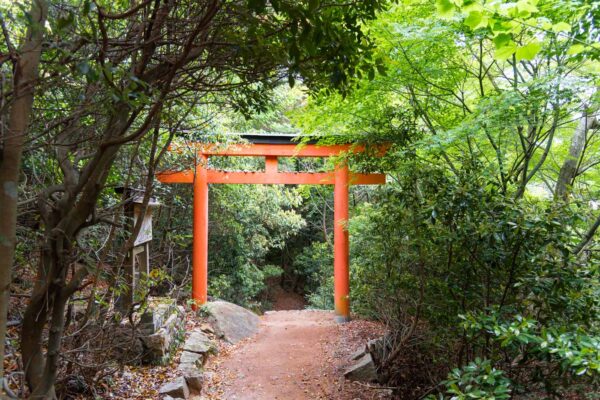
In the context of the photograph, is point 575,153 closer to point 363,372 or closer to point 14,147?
point 363,372

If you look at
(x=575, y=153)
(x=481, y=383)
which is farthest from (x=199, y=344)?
(x=575, y=153)

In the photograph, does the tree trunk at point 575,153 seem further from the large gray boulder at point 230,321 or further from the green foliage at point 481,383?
the large gray boulder at point 230,321

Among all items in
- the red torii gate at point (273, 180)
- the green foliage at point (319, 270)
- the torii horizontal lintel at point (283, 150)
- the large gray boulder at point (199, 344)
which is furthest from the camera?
the green foliage at point (319, 270)

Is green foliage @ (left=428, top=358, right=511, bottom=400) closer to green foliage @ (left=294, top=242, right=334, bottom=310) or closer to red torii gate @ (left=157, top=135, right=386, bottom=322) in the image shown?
red torii gate @ (left=157, top=135, right=386, bottom=322)

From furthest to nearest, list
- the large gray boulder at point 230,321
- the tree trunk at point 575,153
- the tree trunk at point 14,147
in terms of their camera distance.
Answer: the large gray boulder at point 230,321, the tree trunk at point 575,153, the tree trunk at point 14,147

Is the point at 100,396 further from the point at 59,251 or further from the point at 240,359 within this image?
the point at 240,359

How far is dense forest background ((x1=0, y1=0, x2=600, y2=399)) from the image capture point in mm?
1729

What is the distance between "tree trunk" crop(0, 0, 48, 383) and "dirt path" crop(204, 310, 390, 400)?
3.91m

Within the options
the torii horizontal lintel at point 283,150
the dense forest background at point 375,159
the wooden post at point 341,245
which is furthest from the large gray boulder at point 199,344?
the torii horizontal lintel at point 283,150

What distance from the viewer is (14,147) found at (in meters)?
1.33

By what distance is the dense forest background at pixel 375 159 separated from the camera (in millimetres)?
1729

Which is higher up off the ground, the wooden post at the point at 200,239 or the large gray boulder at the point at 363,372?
the wooden post at the point at 200,239

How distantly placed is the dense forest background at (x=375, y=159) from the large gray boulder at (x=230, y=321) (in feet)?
7.06

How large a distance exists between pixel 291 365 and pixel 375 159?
3.22m
